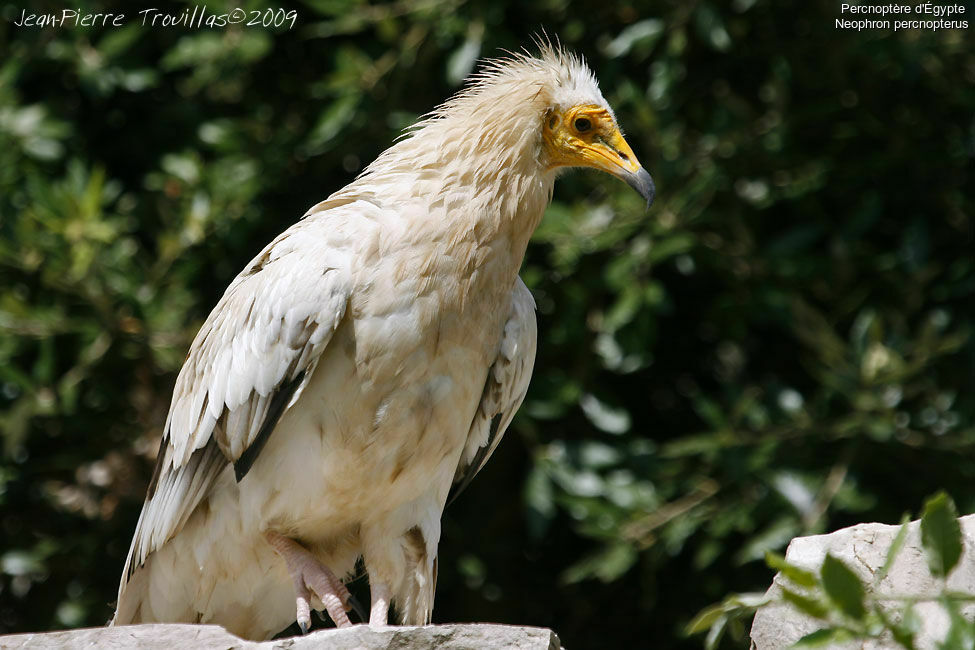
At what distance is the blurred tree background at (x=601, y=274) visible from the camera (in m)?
5.64

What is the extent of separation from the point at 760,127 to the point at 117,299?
3303mm

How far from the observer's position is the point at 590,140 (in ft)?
13.5

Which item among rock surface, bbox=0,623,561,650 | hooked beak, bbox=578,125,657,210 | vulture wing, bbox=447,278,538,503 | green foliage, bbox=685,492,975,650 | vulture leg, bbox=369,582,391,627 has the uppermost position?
hooked beak, bbox=578,125,657,210

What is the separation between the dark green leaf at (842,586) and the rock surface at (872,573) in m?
1.16

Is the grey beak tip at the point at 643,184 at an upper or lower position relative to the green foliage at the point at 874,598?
upper

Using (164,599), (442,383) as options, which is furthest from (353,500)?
(164,599)

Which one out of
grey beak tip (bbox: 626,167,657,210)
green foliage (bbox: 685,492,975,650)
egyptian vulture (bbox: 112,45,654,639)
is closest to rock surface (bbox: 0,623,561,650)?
egyptian vulture (bbox: 112,45,654,639)

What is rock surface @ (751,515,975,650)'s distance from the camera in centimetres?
313

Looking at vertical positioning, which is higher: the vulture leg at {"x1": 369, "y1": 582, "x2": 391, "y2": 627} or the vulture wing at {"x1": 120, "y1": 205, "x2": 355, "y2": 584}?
the vulture wing at {"x1": 120, "y1": 205, "x2": 355, "y2": 584}

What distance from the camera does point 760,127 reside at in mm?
6000

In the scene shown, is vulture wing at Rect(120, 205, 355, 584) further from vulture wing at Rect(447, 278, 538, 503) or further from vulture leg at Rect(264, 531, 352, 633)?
vulture wing at Rect(447, 278, 538, 503)

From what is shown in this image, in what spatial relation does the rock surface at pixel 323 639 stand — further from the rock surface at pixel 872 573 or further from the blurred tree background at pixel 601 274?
the blurred tree background at pixel 601 274

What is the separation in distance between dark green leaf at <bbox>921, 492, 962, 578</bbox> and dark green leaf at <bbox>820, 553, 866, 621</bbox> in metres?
0.13

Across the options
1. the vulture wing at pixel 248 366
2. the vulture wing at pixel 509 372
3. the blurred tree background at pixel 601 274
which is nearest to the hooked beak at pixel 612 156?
the vulture wing at pixel 509 372
